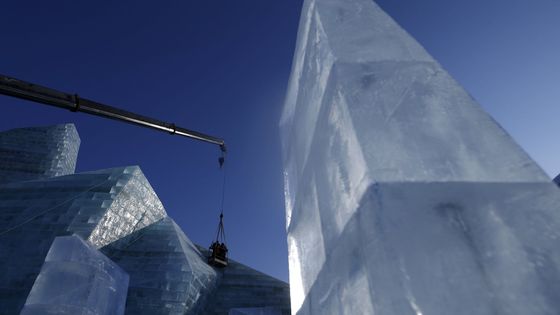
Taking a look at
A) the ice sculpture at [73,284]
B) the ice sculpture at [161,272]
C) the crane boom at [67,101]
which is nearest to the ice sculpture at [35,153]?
the crane boom at [67,101]

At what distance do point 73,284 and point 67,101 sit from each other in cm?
1014

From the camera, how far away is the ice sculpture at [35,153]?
27188mm

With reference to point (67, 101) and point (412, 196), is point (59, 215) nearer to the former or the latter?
point (67, 101)

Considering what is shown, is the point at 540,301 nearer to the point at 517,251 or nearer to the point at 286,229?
the point at 517,251

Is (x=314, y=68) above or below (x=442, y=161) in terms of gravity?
above

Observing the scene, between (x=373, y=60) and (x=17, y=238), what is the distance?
14756 millimetres

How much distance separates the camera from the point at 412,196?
1.46 meters

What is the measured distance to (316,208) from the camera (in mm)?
2432

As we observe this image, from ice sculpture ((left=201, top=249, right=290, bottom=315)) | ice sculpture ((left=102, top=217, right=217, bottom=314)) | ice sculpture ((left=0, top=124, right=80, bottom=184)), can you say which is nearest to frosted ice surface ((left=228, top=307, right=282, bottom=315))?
ice sculpture ((left=201, top=249, right=290, bottom=315))

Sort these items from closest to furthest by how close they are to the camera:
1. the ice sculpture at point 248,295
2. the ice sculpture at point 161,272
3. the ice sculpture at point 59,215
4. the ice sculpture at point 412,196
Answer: the ice sculpture at point 412,196 < the ice sculpture at point 59,215 < the ice sculpture at point 161,272 < the ice sculpture at point 248,295

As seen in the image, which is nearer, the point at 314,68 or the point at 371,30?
the point at 371,30

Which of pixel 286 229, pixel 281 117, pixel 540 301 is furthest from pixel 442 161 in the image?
pixel 281 117

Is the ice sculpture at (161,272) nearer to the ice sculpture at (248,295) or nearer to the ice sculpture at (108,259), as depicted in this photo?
the ice sculpture at (108,259)

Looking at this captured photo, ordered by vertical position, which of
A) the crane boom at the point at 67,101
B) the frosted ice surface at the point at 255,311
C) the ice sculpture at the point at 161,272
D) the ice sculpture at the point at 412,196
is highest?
the crane boom at the point at 67,101
